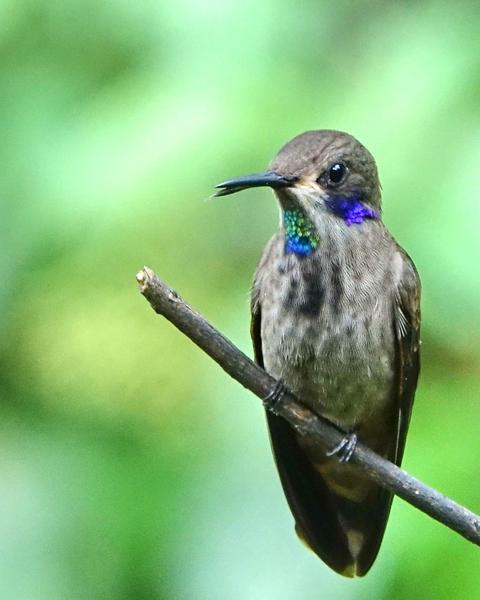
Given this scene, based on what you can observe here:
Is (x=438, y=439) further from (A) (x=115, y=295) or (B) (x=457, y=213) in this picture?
(A) (x=115, y=295)

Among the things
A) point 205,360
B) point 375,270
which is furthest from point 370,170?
point 205,360

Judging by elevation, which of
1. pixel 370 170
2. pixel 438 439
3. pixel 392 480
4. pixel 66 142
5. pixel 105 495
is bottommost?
pixel 105 495

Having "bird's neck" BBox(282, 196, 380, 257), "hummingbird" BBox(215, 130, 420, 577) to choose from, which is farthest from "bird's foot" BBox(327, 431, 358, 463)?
"bird's neck" BBox(282, 196, 380, 257)

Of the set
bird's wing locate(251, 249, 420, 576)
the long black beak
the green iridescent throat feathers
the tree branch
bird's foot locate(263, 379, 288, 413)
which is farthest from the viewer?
bird's wing locate(251, 249, 420, 576)

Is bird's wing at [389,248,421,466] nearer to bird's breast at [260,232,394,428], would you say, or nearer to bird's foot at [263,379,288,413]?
bird's breast at [260,232,394,428]

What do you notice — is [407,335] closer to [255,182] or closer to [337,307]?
[337,307]

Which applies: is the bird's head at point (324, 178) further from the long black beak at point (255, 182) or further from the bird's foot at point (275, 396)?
the bird's foot at point (275, 396)
